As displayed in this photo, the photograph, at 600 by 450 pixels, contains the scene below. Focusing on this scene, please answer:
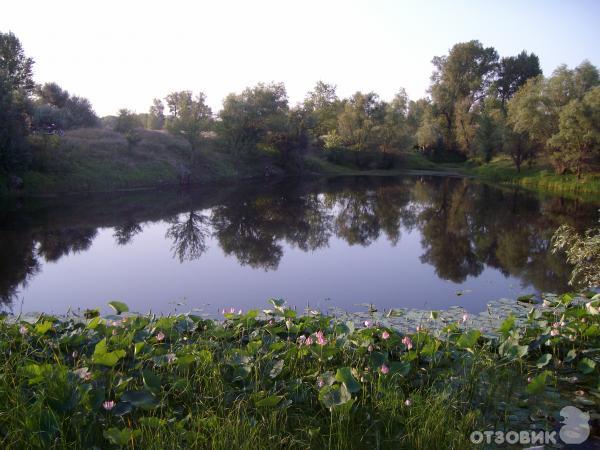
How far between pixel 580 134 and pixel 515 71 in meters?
42.2

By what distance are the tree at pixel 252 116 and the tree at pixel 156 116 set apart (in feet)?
59.3

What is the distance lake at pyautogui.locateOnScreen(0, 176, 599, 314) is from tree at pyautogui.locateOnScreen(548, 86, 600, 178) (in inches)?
362

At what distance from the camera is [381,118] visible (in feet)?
203

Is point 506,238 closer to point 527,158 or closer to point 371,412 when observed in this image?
point 371,412

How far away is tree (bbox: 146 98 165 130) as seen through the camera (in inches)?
2618

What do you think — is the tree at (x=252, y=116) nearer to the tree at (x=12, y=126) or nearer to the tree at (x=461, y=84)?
the tree at (x=12, y=126)

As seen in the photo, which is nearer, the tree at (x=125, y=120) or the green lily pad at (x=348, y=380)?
the green lily pad at (x=348, y=380)

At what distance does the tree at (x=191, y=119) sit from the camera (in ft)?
137

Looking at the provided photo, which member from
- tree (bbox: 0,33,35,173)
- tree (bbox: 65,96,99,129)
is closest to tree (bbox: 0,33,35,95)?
tree (bbox: 65,96,99,129)

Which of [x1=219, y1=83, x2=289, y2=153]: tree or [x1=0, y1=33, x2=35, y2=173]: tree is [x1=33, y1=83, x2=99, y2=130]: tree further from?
[x1=219, y1=83, x2=289, y2=153]: tree

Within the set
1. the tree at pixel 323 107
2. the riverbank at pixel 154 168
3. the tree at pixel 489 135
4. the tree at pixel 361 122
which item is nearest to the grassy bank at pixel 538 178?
the riverbank at pixel 154 168

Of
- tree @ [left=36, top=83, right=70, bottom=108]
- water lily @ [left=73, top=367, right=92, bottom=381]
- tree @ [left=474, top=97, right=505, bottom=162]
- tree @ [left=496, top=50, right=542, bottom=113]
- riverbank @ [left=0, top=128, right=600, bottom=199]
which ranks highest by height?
tree @ [left=496, top=50, right=542, bottom=113]

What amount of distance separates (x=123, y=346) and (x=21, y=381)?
3.22 feet

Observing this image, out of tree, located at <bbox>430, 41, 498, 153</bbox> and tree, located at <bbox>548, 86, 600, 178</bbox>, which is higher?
tree, located at <bbox>430, 41, 498, 153</bbox>
